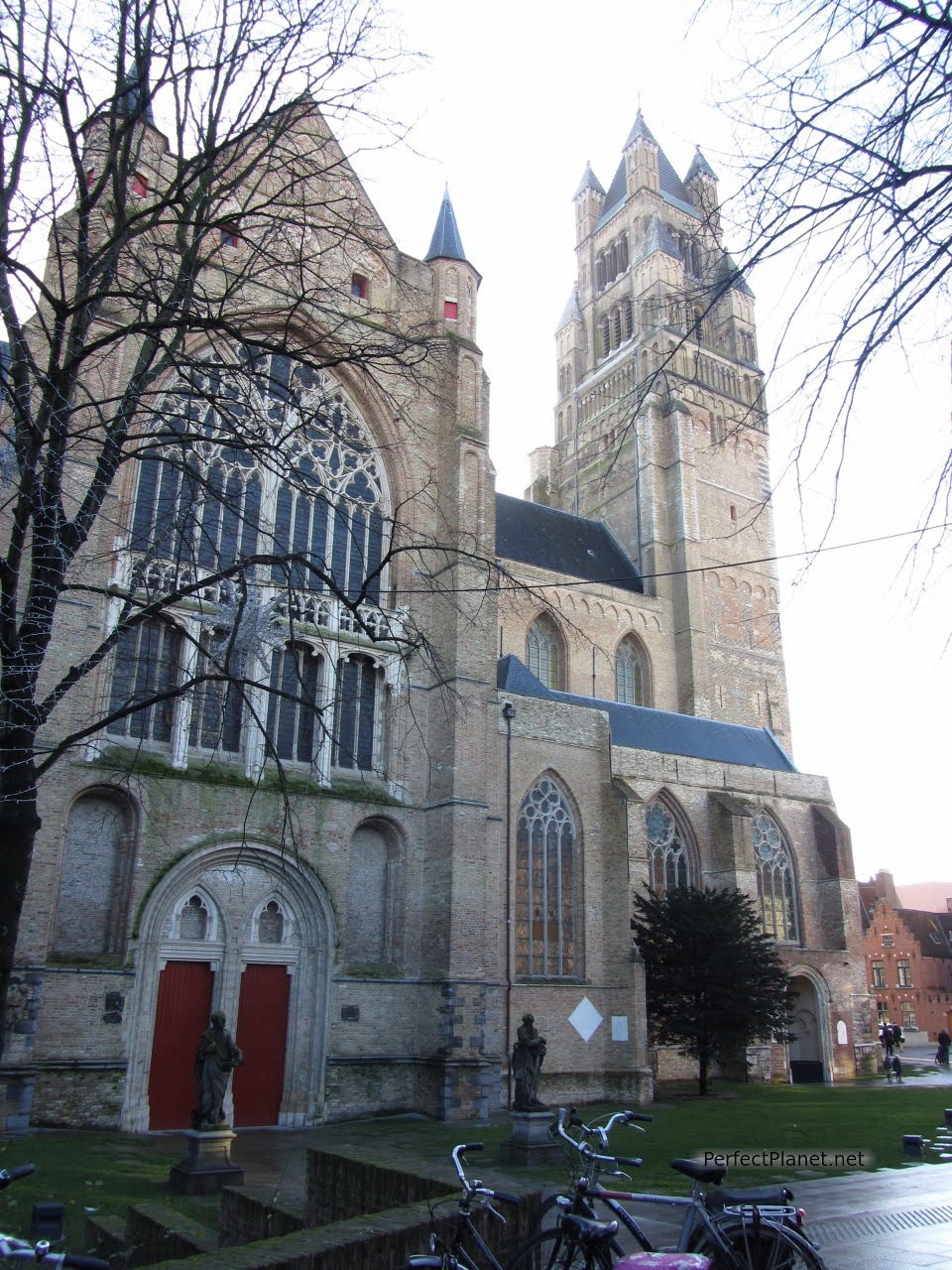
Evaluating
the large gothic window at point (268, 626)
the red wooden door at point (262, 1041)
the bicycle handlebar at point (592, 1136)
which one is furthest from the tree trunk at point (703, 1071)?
the bicycle handlebar at point (592, 1136)

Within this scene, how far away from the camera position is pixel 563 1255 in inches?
181

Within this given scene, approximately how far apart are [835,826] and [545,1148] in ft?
68.2

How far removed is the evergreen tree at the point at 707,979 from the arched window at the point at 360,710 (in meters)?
8.70

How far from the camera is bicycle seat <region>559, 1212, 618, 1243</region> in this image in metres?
4.35

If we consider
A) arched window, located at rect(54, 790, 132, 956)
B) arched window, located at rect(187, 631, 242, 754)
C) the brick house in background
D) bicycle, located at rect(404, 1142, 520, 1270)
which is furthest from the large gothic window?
the brick house in background

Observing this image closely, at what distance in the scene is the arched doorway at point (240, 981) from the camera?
52.2 ft

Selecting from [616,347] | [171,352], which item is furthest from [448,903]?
[616,347]

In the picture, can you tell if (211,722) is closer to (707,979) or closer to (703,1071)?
(707,979)

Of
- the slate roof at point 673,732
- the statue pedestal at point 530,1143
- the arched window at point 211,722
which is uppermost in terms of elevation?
the slate roof at point 673,732

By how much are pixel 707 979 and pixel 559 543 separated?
20.9 m

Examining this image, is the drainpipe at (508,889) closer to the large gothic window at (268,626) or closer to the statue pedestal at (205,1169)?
the large gothic window at (268,626)

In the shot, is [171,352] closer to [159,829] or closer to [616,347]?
[159,829]

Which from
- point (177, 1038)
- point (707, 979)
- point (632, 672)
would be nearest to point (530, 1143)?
point (177, 1038)

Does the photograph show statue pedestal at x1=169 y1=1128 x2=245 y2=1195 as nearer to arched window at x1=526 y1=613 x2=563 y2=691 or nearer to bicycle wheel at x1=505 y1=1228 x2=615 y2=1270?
bicycle wheel at x1=505 y1=1228 x2=615 y2=1270
